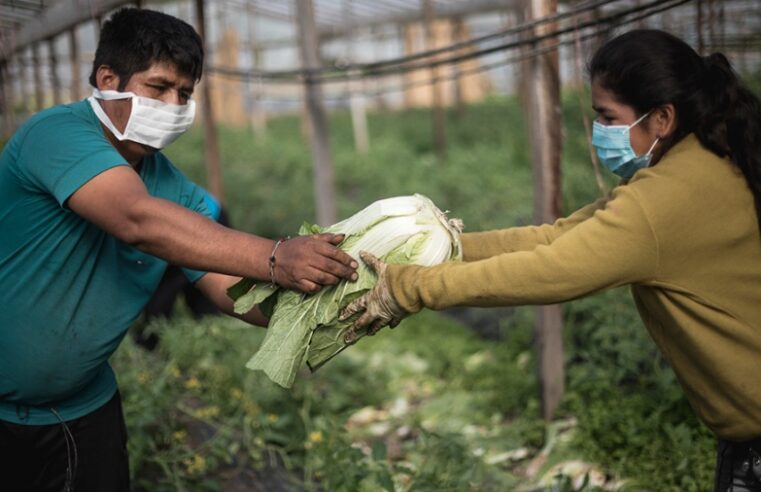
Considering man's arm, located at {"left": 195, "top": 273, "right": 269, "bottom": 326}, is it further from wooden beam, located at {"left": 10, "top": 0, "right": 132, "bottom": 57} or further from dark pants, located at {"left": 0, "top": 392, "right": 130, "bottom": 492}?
wooden beam, located at {"left": 10, "top": 0, "right": 132, "bottom": 57}

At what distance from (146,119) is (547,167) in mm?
2824

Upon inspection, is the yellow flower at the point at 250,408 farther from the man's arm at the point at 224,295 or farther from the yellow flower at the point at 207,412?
the man's arm at the point at 224,295

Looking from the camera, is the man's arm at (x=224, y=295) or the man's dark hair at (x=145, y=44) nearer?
the man's dark hair at (x=145, y=44)

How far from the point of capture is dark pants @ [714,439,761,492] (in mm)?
2451

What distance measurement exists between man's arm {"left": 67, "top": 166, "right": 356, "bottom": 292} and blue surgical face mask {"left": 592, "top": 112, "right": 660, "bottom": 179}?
0.85 m

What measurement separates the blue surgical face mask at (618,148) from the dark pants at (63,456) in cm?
194

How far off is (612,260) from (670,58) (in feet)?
1.99

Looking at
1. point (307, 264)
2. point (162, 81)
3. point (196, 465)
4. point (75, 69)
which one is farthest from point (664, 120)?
point (75, 69)

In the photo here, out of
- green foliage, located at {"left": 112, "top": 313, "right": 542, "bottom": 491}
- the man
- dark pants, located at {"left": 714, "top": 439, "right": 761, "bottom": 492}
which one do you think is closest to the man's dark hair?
the man

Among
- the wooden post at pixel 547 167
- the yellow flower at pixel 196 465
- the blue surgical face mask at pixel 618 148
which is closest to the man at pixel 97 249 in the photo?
the blue surgical face mask at pixel 618 148

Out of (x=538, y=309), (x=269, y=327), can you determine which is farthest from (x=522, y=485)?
(x=269, y=327)

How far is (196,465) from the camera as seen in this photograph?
4223 millimetres

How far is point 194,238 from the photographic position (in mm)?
2455

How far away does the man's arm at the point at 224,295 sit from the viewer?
3.00 m
